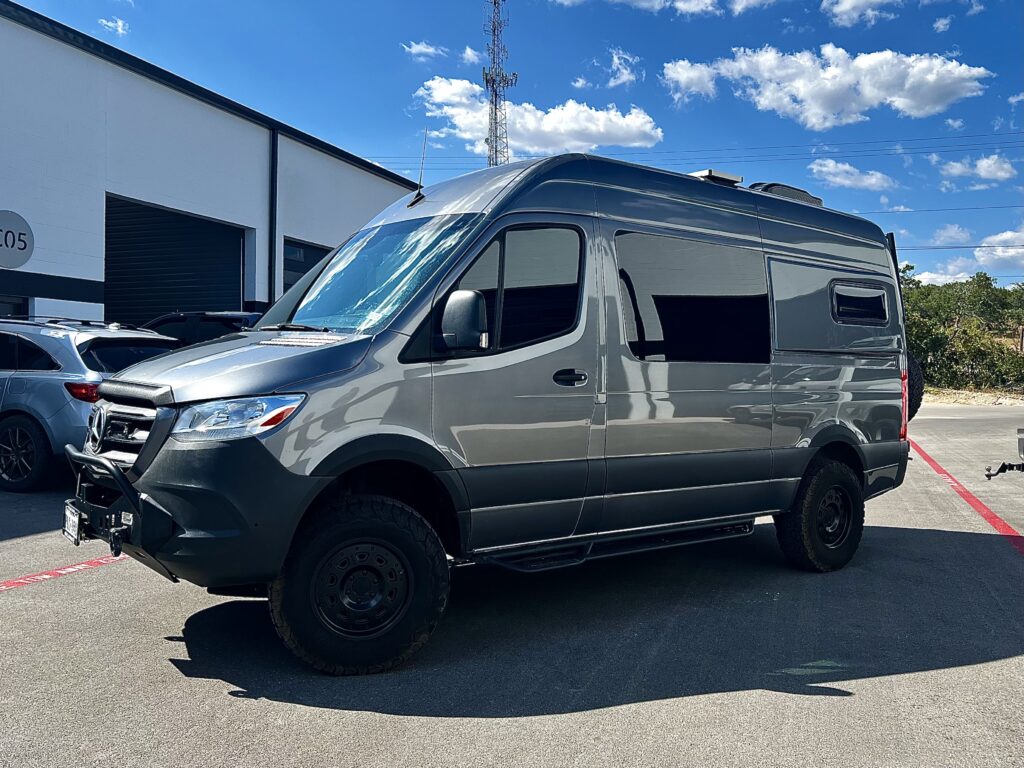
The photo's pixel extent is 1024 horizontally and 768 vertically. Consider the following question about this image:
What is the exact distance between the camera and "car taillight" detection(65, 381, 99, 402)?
8.55m

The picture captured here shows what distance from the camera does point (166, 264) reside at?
2159cm

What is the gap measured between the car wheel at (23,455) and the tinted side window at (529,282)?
19.2ft

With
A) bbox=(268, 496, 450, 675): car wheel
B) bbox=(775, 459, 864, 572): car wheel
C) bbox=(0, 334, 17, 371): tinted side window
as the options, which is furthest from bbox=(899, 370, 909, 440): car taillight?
bbox=(0, 334, 17, 371): tinted side window

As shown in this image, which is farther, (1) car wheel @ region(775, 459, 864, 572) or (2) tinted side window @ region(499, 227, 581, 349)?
(1) car wheel @ region(775, 459, 864, 572)

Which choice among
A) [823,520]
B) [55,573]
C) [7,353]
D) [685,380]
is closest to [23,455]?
[7,353]

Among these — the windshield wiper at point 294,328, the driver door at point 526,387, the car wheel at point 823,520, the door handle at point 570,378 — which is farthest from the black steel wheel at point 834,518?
the windshield wiper at point 294,328

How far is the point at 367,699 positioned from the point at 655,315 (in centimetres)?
267

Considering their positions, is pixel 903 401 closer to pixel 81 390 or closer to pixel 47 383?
pixel 81 390

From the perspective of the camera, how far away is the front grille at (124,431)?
13.9 feet

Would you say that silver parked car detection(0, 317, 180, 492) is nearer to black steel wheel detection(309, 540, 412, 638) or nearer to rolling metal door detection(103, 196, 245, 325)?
black steel wheel detection(309, 540, 412, 638)

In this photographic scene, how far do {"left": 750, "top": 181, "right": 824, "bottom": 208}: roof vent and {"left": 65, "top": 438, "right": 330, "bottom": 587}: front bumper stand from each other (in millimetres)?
4128

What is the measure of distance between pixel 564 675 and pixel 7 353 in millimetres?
7122

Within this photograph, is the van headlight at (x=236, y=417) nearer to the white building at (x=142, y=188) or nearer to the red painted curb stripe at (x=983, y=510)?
the red painted curb stripe at (x=983, y=510)

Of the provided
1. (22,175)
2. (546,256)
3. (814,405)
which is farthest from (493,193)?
(22,175)
